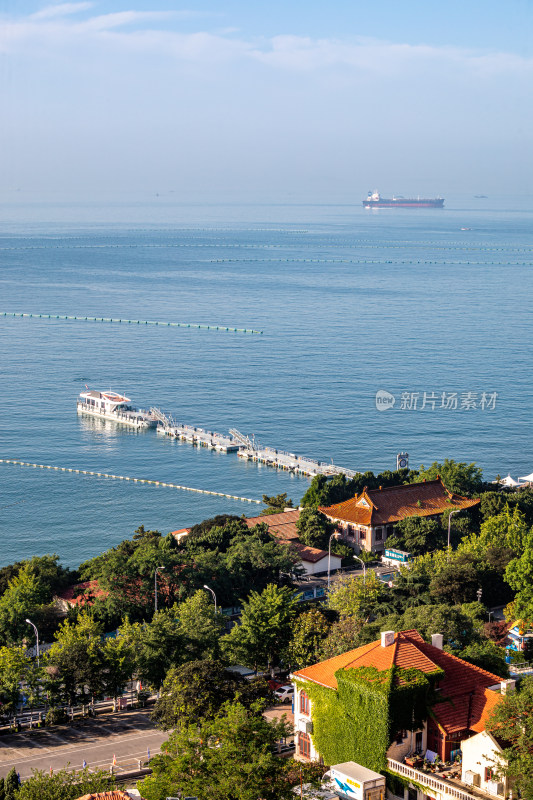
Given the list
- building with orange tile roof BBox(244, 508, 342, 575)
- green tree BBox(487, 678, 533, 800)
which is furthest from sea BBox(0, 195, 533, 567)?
green tree BBox(487, 678, 533, 800)

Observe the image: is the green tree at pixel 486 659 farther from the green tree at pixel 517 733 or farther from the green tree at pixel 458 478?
the green tree at pixel 458 478

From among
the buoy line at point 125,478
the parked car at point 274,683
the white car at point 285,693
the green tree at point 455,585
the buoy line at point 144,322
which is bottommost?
the buoy line at point 125,478

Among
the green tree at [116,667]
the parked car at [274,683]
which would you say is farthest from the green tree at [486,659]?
the green tree at [116,667]

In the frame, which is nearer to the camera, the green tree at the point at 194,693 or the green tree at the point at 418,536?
the green tree at the point at 194,693

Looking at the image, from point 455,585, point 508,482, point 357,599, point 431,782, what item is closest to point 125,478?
point 508,482

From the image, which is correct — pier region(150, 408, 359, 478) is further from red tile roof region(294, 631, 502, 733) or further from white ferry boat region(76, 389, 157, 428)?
red tile roof region(294, 631, 502, 733)

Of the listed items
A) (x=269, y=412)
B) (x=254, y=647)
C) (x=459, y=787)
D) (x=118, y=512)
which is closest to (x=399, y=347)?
(x=269, y=412)

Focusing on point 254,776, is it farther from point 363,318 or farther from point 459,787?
point 363,318

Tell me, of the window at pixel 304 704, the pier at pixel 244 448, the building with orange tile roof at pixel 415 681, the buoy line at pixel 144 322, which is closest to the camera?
the building with orange tile roof at pixel 415 681
